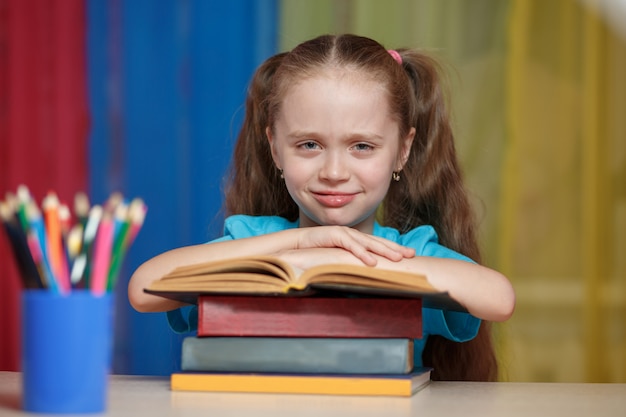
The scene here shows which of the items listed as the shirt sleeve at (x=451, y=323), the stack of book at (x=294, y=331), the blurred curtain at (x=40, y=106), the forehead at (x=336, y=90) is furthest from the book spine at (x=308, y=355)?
the blurred curtain at (x=40, y=106)

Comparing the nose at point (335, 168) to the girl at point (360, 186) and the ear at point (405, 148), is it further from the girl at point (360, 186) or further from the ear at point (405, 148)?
the ear at point (405, 148)

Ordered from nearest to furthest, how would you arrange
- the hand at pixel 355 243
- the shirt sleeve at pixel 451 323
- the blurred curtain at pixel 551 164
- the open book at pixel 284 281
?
the open book at pixel 284 281 → the hand at pixel 355 243 → the shirt sleeve at pixel 451 323 → the blurred curtain at pixel 551 164

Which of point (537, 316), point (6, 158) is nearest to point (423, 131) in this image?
point (537, 316)

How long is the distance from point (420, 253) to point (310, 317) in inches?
21.8

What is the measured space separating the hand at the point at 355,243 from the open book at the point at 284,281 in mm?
170

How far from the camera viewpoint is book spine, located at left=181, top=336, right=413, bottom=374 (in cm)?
85

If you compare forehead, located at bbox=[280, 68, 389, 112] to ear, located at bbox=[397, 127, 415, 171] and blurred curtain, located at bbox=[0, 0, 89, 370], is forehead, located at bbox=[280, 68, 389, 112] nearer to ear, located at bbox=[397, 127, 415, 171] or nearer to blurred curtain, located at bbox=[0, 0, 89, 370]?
ear, located at bbox=[397, 127, 415, 171]

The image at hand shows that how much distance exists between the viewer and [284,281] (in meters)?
0.85

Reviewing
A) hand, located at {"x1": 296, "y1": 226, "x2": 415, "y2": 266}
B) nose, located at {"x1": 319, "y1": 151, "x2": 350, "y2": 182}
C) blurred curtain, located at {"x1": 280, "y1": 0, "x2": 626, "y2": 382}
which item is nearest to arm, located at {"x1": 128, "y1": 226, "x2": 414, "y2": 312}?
hand, located at {"x1": 296, "y1": 226, "x2": 415, "y2": 266}

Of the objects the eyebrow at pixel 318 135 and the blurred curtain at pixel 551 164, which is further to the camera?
the blurred curtain at pixel 551 164

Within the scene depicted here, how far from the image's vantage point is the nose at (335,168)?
1269mm

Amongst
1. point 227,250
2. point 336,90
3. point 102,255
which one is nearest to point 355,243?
point 227,250

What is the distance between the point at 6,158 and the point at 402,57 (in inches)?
62.0

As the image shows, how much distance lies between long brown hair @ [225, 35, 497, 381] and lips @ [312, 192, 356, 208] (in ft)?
0.53
